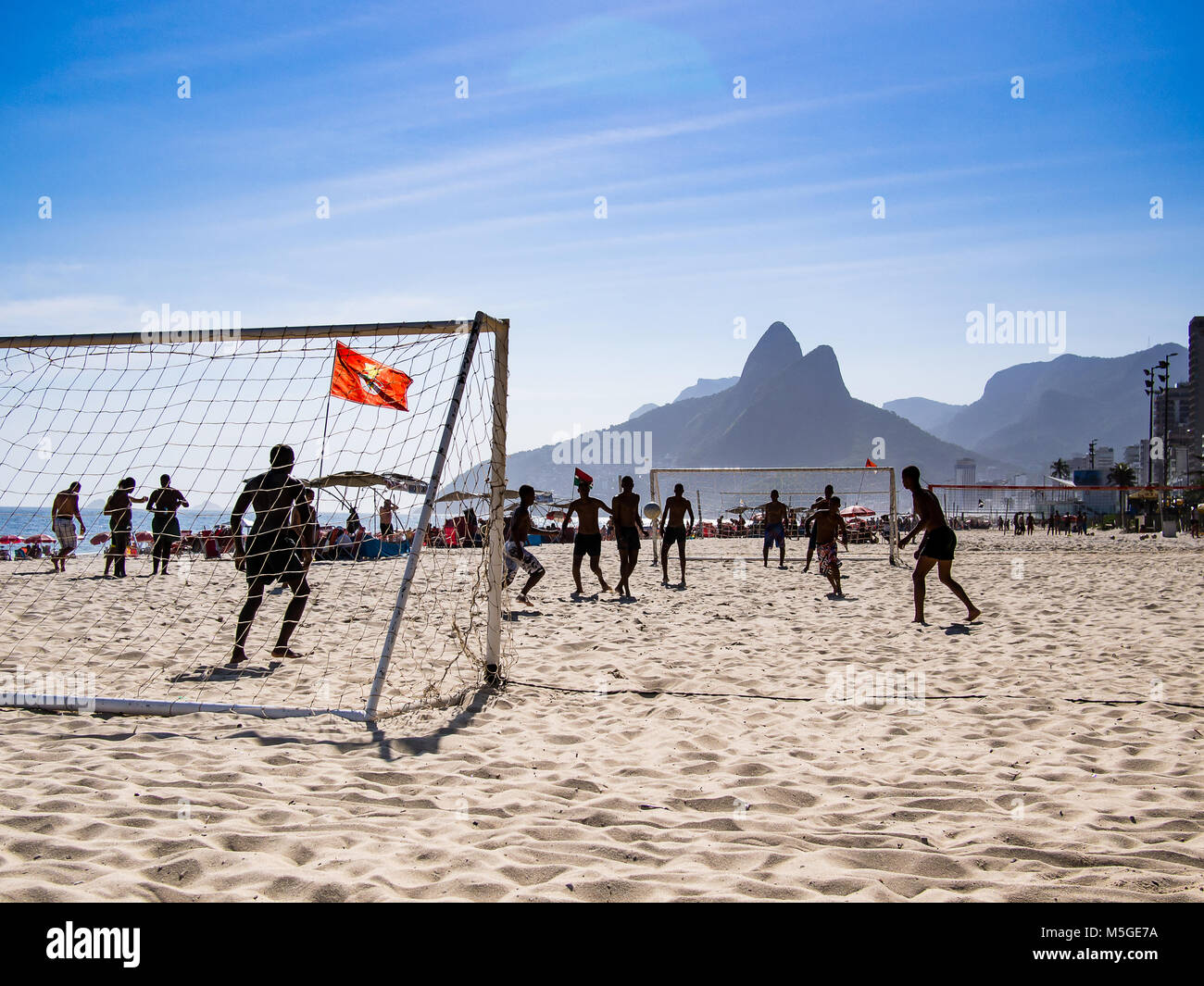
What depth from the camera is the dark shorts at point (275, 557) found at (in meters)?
5.68

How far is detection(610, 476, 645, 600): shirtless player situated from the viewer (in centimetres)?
1026

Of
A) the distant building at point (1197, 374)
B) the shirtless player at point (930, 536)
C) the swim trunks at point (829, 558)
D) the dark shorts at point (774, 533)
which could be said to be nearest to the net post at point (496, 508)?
the shirtless player at point (930, 536)

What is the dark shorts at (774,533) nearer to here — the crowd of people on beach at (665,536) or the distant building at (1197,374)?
the crowd of people on beach at (665,536)

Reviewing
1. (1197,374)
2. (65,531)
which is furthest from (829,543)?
(1197,374)

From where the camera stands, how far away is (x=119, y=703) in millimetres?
4180

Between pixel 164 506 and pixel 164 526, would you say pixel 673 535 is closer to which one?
A: pixel 164 506

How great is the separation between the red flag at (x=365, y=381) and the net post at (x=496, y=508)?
0.63 meters

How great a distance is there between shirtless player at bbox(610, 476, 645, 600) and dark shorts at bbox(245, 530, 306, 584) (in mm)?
4949

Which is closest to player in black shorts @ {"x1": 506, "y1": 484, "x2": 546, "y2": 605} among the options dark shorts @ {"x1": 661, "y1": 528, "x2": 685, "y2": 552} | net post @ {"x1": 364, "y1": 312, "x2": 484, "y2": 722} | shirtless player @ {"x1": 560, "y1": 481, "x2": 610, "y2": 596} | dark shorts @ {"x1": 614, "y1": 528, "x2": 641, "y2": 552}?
shirtless player @ {"x1": 560, "y1": 481, "x2": 610, "y2": 596}

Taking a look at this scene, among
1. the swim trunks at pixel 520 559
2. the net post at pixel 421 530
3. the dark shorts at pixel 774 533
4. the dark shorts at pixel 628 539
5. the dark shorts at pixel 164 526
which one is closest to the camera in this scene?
the net post at pixel 421 530

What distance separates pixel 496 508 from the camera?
5.20m

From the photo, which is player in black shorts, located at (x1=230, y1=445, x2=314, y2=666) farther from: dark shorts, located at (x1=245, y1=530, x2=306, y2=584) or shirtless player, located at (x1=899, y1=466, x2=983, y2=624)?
shirtless player, located at (x1=899, y1=466, x2=983, y2=624)

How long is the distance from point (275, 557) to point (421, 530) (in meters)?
2.31
